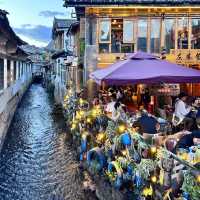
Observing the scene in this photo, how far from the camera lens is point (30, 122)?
29.3m

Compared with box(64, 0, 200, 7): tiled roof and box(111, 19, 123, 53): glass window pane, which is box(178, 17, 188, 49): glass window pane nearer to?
box(64, 0, 200, 7): tiled roof

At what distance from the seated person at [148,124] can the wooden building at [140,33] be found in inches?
402

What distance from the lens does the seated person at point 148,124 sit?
11.0 metres

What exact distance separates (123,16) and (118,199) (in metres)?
12.1

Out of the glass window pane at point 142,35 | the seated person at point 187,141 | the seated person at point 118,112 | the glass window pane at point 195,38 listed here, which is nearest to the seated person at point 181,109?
the seated person at point 118,112

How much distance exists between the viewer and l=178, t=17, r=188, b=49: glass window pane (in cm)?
2111

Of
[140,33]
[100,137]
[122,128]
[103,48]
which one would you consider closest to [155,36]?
[140,33]

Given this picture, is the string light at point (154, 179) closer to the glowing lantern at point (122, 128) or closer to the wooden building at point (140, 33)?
the glowing lantern at point (122, 128)

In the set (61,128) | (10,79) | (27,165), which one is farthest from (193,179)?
(10,79)

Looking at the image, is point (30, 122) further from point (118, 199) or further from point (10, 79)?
point (118, 199)

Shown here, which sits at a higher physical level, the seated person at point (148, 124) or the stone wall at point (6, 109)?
the seated person at point (148, 124)

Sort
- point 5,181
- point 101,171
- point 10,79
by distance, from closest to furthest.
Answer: point 101,171 < point 5,181 < point 10,79

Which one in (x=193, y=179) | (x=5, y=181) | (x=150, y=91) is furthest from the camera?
(x=150, y=91)

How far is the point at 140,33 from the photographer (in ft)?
69.9
